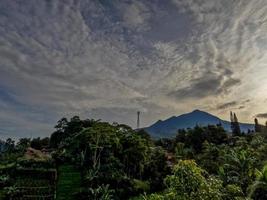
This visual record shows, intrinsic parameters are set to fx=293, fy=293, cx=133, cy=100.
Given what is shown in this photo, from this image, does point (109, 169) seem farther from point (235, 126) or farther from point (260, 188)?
point (235, 126)

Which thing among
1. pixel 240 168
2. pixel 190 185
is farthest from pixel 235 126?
pixel 190 185

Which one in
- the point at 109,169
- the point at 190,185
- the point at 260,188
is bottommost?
the point at 260,188

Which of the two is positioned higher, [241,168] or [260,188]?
[241,168]

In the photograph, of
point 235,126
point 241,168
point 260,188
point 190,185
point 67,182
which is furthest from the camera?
point 235,126

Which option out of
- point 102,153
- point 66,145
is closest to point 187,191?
point 102,153

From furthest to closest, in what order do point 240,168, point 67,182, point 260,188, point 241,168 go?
point 67,182
point 240,168
point 241,168
point 260,188

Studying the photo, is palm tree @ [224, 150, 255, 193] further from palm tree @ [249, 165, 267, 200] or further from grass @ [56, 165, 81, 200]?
grass @ [56, 165, 81, 200]

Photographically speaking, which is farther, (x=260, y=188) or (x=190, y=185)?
(x=260, y=188)

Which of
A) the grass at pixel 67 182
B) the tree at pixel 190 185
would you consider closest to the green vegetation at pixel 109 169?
the grass at pixel 67 182

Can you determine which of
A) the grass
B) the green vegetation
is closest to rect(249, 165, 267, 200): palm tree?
Answer: the green vegetation

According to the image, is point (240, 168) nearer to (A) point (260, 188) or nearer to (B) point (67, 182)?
(A) point (260, 188)

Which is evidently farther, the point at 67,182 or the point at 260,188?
the point at 67,182

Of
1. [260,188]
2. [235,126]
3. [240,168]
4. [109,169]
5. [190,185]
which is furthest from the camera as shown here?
[235,126]

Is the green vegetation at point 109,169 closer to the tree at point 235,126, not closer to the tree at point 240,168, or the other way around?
the tree at point 240,168
